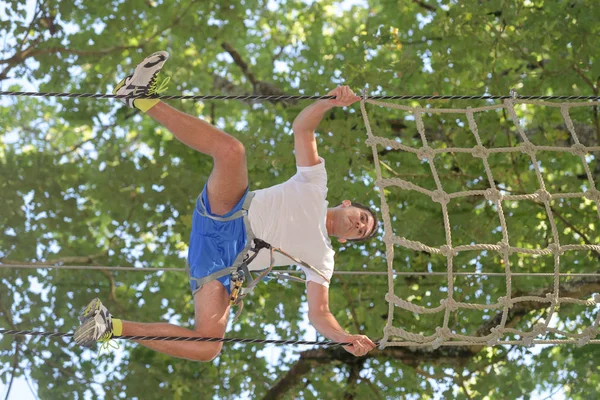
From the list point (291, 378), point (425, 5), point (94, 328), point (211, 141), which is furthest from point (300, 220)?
point (425, 5)

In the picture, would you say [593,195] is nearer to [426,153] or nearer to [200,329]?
[426,153]

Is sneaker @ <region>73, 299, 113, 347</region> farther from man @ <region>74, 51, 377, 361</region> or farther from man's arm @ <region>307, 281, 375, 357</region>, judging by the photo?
man's arm @ <region>307, 281, 375, 357</region>

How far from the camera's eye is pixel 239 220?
406 centimetres

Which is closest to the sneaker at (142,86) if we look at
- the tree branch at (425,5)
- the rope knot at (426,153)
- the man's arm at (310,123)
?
the man's arm at (310,123)

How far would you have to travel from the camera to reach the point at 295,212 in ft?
13.5

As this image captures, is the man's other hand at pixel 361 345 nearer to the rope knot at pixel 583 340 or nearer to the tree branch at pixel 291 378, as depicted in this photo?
the rope knot at pixel 583 340

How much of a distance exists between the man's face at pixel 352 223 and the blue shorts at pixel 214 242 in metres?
0.50

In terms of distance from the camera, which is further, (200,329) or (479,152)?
(479,152)

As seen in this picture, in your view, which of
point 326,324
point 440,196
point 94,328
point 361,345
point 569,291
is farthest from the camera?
point 569,291

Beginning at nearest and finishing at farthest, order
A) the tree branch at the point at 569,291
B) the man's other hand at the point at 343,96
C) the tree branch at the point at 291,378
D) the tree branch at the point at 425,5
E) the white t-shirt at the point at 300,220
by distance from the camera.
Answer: the man's other hand at the point at 343,96, the white t-shirt at the point at 300,220, the tree branch at the point at 569,291, the tree branch at the point at 291,378, the tree branch at the point at 425,5

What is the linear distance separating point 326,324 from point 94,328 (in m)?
1.11

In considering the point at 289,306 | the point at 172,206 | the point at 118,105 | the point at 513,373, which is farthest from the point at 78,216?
the point at 513,373

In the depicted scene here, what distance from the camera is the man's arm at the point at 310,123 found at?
385cm

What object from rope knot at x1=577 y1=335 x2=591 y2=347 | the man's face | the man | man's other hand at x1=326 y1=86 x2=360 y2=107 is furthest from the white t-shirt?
rope knot at x1=577 y1=335 x2=591 y2=347
